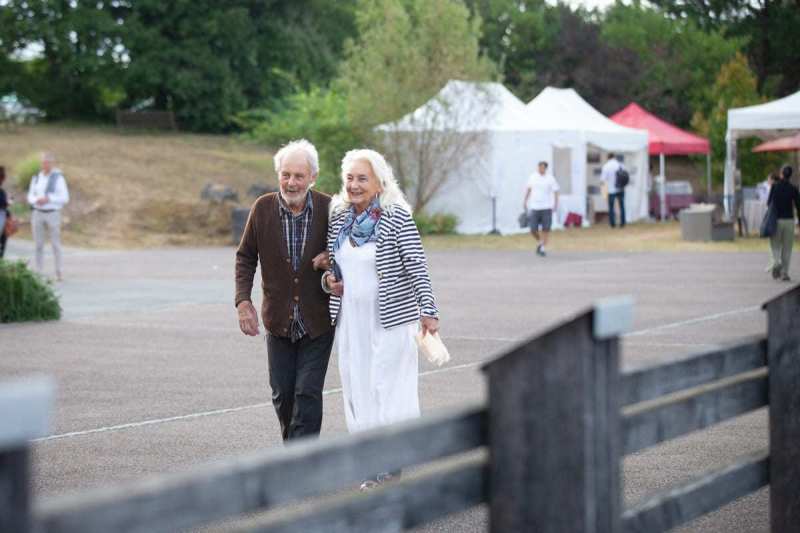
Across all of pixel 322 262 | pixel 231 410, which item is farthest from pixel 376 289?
pixel 231 410

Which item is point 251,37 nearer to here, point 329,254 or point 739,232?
point 739,232

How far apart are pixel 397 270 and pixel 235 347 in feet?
21.0

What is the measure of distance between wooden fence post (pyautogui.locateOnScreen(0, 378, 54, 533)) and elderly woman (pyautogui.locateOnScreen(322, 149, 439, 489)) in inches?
183

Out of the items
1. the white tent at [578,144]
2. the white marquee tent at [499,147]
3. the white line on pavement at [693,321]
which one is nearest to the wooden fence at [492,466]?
the white line on pavement at [693,321]

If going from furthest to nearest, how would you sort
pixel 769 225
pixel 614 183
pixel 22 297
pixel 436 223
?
1. pixel 614 183
2. pixel 436 223
3. pixel 769 225
4. pixel 22 297

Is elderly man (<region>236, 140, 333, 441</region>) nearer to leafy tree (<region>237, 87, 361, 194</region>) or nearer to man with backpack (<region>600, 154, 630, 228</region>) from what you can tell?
leafy tree (<region>237, 87, 361, 194</region>)

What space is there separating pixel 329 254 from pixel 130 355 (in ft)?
19.8

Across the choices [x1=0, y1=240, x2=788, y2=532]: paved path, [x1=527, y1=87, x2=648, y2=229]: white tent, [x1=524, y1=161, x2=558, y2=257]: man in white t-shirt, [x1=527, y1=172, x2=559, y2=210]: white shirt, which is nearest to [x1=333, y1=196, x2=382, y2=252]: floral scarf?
[x1=0, y1=240, x2=788, y2=532]: paved path

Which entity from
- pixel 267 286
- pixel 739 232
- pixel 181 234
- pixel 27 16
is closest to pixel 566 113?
pixel 739 232

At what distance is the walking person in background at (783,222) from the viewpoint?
1961cm

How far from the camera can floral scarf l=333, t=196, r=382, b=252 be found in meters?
6.75

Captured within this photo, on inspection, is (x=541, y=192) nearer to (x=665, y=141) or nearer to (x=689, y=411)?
(x=665, y=141)

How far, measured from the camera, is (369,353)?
6859 mm

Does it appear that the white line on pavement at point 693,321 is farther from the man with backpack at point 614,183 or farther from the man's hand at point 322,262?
the man with backpack at point 614,183
